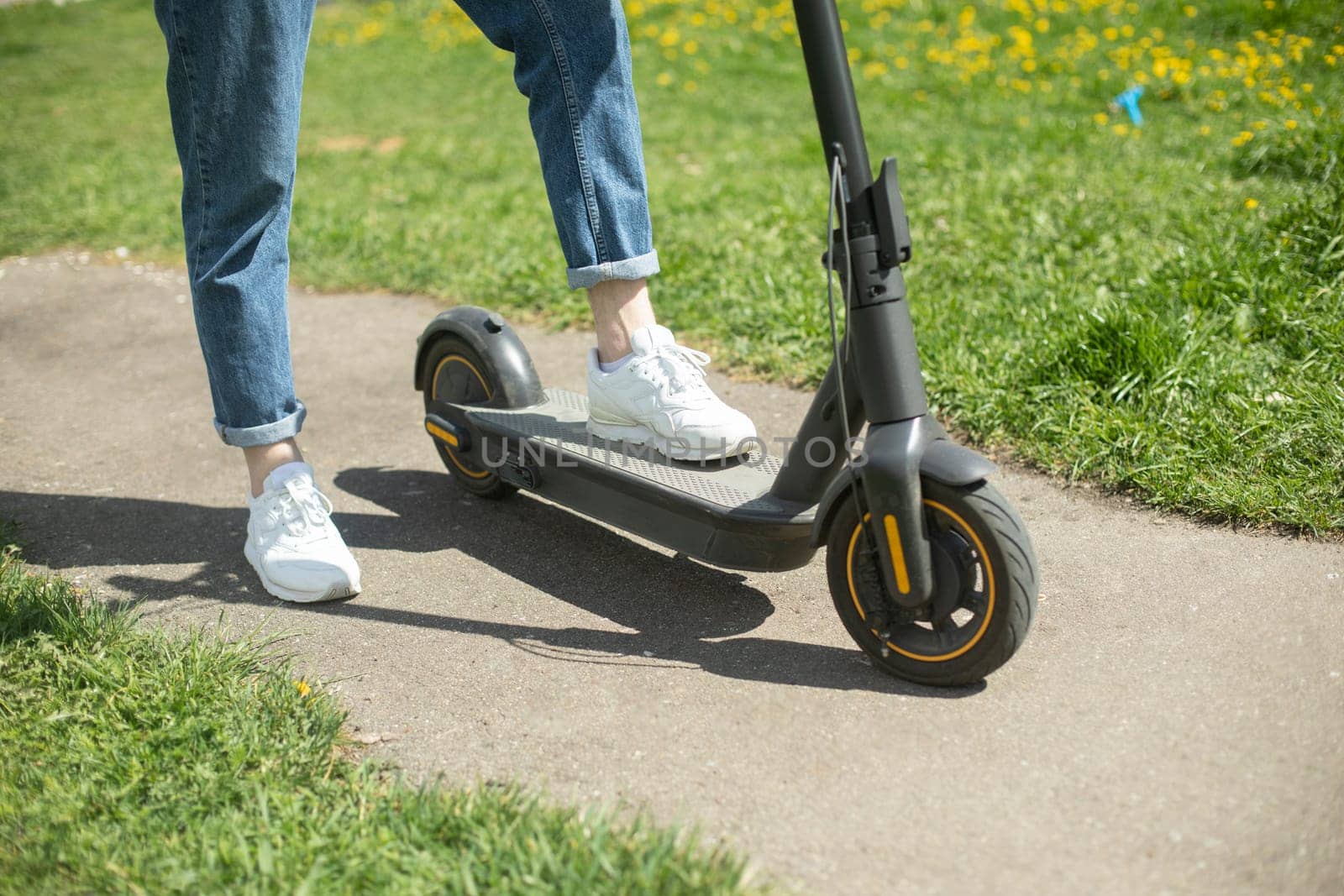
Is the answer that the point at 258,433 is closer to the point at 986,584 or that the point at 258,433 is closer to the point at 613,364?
the point at 613,364

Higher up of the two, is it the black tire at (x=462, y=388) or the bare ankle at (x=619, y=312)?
the bare ankle at (x=619, y=312)

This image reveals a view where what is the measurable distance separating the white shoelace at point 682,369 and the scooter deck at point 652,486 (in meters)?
0.15

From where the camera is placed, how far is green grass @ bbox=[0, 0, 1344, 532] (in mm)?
3021

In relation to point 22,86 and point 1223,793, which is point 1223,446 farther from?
point 22,86

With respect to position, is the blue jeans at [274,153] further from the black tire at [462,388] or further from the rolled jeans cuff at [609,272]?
the black tire at [462,388]

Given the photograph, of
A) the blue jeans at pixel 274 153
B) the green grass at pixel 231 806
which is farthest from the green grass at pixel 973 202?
the green grass at pixel 231 806

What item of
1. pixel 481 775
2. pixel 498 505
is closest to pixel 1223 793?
pixel 481 775

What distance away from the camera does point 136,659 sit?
2.24 meters

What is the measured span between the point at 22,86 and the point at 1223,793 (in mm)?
9596

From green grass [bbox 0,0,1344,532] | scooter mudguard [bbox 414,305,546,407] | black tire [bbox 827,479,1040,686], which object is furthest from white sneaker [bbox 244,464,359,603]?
green grass [bbox 0,0,1344,532]

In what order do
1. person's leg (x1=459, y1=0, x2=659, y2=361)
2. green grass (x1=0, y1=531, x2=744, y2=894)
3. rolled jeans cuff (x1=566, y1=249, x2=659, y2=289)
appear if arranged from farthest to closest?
rolled jeans cuff (x1=566, y1=249, x2=659, y2=289) < person's leg (x1=459, y1=0, x2=659, y2=361) < green grass (x1=0, y1=531, x2=744, y2=894)

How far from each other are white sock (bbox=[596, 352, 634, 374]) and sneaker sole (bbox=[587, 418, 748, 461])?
12cm

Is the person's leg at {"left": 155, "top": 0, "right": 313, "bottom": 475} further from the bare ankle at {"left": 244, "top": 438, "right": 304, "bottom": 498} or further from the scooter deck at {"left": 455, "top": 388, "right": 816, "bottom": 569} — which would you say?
the scooter deck at {"left": 455, "top": 388, "right": 816, "bottom": 569}

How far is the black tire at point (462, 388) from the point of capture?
2963mm
